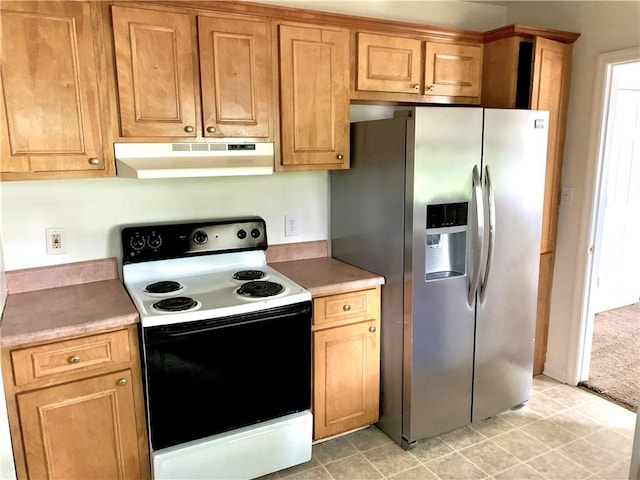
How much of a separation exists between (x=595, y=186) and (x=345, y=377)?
184cm

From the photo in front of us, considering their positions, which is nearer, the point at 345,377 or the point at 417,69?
the point at 345,377

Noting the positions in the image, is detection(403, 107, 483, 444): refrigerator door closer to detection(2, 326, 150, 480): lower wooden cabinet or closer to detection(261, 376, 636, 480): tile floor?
detection(261, 376, 636, 480): tile floor

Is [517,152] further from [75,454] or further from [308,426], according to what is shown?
[75,454]

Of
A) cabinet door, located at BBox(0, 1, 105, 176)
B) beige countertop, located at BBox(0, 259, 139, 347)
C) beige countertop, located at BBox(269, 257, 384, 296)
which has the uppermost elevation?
cabinet door, located at BBox(0, 1, 105, 176)

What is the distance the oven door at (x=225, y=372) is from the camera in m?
1.91

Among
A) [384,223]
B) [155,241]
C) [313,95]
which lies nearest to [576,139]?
[384,223]

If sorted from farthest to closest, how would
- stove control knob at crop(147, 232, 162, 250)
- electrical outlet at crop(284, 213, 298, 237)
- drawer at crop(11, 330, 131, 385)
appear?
electrical outlet at crop(284, 213, 298, 237)
stove control knob at crop(147, 232, 162, 250)
drawer at crop(11, 330, 131, 385)

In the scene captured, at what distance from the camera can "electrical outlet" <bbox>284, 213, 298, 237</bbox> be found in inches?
108

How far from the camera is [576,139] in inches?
112

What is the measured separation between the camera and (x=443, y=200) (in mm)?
2227

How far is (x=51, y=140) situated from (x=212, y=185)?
2.67 ft

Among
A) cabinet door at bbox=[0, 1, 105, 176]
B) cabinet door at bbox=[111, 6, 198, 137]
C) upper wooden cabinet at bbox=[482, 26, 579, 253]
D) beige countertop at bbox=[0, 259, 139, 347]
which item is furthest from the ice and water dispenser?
cabinet door at bbox=[0, 1, 105, 176]

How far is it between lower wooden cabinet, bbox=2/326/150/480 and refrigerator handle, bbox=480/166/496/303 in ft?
5.43

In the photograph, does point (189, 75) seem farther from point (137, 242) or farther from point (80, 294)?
→ point (80, 294)
